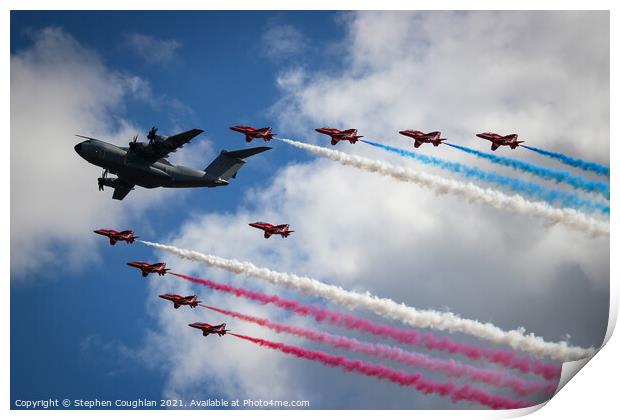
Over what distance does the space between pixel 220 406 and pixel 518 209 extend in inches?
687

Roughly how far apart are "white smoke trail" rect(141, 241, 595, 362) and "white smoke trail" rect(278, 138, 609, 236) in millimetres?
5813

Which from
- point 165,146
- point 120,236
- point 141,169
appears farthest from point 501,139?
point 120,236

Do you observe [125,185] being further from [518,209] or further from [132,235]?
[518,209]

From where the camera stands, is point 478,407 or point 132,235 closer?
point 478,407

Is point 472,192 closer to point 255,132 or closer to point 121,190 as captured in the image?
point 255,132

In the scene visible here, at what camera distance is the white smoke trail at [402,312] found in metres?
53.6

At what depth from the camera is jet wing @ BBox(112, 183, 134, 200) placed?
63281mm

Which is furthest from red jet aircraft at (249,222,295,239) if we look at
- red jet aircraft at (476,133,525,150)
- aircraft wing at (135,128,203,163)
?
red jet aircraft at (476,133,525,150)

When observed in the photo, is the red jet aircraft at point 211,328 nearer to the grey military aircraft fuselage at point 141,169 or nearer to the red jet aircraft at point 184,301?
the red jet aircraft at point 184,301

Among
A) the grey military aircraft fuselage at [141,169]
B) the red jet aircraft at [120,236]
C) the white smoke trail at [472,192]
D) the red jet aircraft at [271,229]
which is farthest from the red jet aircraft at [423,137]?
the red jet aircraft at [120,236]

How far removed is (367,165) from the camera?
5978 centimetres

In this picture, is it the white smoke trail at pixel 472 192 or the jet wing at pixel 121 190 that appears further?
the jet wing at pixel 121 190

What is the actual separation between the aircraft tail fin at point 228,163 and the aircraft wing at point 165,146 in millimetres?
2798

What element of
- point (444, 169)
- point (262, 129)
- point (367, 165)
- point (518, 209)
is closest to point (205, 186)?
point (262, 129)
